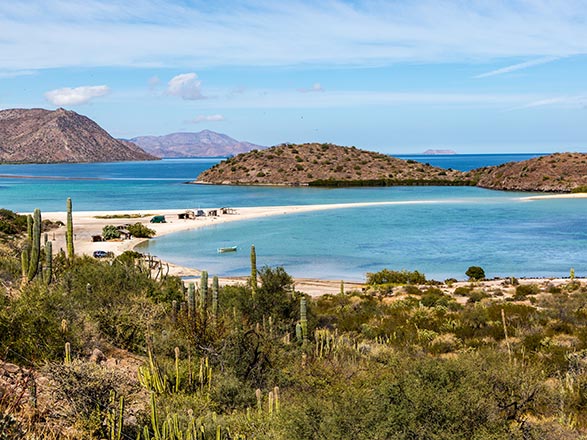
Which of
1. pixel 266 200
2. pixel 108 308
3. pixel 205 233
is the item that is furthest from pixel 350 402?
pixel 266 200

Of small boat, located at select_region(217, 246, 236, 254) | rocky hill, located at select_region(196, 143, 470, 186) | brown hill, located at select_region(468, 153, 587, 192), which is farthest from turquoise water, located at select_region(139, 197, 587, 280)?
rocky hill, located at select_region(196, 143, 470, 186)

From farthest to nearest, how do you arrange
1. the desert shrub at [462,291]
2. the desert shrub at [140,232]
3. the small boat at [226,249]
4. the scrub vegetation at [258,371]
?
the desert shrub at [140,232] → the small boat at [226,249] → the desert shrub at [462,291] → the scrub vegetation at [258,371]

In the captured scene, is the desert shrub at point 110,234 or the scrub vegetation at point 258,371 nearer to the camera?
the scrub vegetation at point 258,371

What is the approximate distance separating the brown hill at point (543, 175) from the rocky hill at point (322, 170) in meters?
8.44

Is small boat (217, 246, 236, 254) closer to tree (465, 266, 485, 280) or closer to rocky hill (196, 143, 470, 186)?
tree (465, 266, 485, 280)

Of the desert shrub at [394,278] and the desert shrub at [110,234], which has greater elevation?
the desert shrub at [110,234]

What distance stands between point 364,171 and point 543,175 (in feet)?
121

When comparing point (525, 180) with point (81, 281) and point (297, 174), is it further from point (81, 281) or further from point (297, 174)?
point (81, 281)

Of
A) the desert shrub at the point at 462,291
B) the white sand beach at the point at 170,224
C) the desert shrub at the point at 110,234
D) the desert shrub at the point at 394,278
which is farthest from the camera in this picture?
the desert shrub at the point at 110,234

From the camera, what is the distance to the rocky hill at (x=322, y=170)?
13088 centimetres

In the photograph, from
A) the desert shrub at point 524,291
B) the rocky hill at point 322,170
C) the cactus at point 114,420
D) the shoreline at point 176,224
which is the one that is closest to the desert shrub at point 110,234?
the shoreline at point 176,224

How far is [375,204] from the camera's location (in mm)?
85750

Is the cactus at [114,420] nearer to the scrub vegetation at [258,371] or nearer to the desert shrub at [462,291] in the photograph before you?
the scrub vegetation at [258,371]

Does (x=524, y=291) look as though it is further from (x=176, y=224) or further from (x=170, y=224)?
(x=170, y=224)
